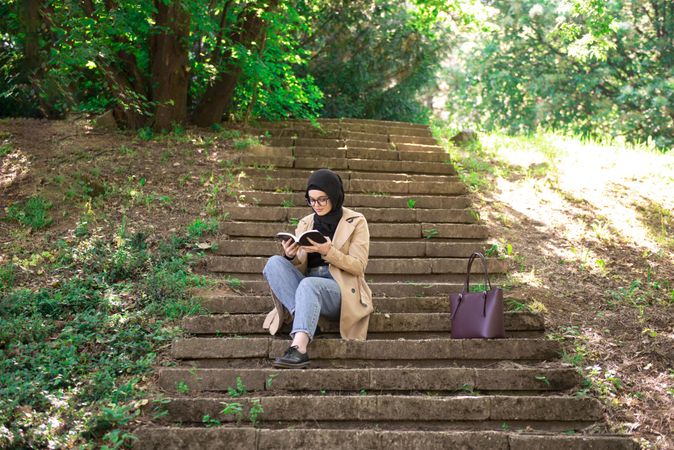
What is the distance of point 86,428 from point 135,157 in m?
5.28

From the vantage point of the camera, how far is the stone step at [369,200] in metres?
7.88

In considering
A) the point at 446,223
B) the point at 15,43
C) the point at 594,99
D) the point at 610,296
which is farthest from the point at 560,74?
the point at 15,43

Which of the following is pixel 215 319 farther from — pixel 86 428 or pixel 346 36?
pixel 346 36

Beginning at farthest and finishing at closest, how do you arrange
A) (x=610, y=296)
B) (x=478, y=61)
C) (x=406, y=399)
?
1. (x=478, y=61)
2. (x=610, y=296)
3. (x=406, y=399)

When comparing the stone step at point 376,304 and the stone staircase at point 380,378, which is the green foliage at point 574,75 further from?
the stone step at point 376,304

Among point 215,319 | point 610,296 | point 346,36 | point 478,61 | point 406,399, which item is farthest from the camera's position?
point 478,61

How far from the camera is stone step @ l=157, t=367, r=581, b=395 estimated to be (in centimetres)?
458

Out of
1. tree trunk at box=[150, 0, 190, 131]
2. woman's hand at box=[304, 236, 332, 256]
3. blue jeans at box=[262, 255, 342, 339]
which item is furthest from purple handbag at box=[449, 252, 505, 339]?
tree trunk at box=[150, 0, 190, 131]

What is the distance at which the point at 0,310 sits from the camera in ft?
17.5

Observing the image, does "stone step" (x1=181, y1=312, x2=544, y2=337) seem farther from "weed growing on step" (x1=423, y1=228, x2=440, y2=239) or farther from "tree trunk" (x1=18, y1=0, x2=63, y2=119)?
"tree trunk" (x1=18, y1=0, x2=63, y2=119)

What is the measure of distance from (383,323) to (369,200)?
2.82 meters

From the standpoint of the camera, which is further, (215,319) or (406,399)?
(215,319)

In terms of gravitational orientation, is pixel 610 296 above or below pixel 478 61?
below

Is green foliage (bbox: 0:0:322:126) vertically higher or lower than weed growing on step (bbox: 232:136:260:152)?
higher
